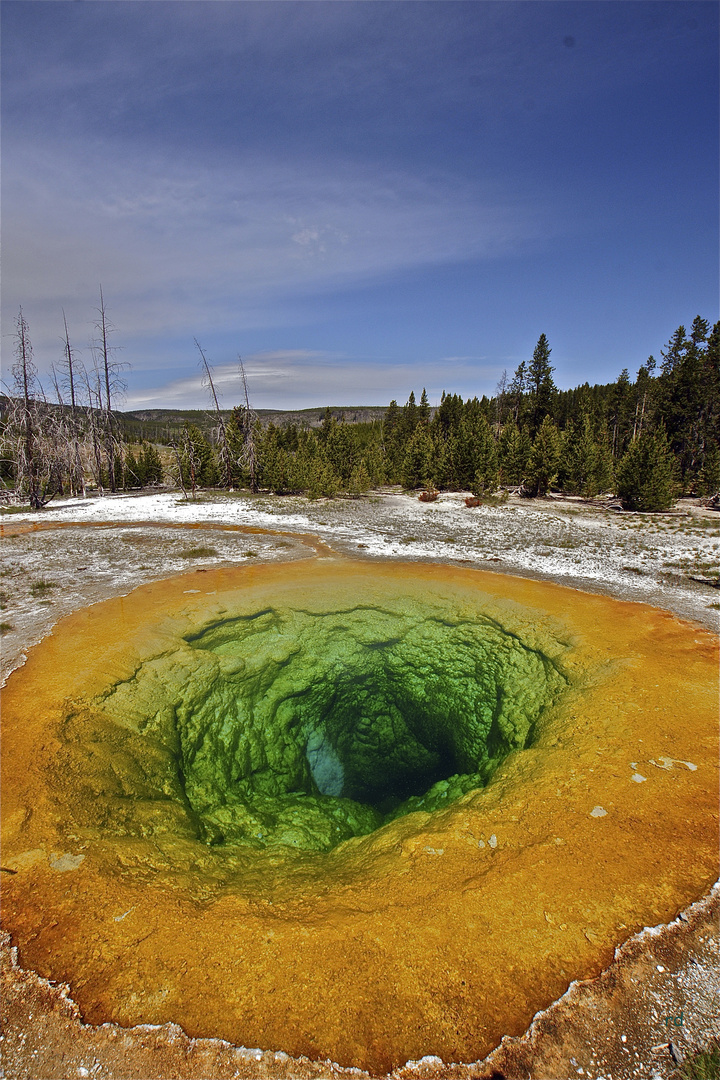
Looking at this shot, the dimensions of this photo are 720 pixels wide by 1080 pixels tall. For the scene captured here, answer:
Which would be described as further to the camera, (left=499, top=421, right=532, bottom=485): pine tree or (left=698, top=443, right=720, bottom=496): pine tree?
(left=499, top=421, right=532, bottom=485): pine tree

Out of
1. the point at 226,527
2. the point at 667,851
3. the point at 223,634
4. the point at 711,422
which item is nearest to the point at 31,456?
the point at 226,527

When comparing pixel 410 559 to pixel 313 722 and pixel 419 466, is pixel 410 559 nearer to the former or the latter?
pixel 313 722

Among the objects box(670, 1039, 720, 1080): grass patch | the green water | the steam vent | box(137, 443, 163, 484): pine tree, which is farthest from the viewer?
box(137, 443, 163, 484): pine tree

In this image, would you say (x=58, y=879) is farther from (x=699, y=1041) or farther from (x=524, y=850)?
(x=699, y=1041)

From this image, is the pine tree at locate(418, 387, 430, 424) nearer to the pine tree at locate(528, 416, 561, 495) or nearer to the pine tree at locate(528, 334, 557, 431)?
the pine tree at locate(528, 334, 557, 431)

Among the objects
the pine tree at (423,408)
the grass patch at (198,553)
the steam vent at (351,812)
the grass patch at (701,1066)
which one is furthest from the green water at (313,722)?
the pine tree at (423,408)

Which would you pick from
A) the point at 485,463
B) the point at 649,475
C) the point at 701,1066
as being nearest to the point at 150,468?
the point at 485,463

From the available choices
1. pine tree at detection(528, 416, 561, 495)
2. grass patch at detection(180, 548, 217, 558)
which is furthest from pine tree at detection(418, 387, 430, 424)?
grass patch at detection(180, 548, 217, 558)
